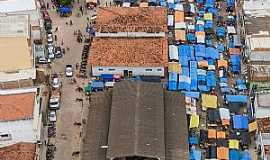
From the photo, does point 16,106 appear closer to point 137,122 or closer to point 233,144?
point 137,122

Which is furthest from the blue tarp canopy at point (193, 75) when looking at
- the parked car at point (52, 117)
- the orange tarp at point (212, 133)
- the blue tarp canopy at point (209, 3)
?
the parked car at point (52, 117)

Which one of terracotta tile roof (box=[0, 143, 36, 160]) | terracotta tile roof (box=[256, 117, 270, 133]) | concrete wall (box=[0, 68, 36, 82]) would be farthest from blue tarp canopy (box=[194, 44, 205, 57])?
terracotta tile roof (box=[0, 143, 36, 160])

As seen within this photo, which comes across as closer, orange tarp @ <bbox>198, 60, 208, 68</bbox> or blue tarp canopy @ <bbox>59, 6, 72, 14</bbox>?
orange tarp @ <bbox>198, 60, 208, 68</bbox>

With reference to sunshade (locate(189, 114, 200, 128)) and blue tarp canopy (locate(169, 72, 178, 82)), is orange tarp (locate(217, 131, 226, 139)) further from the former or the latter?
blue tarp canopy (locate(169, 72, 178, 82))

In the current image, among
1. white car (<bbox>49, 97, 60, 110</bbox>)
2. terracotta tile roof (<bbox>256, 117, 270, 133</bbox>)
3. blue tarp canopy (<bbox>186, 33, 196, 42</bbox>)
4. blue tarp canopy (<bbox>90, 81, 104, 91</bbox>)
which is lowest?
terracotta tile roof (<bbox>256, 117, 270, 133</bbox>)

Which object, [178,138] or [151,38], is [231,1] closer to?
[151,38]

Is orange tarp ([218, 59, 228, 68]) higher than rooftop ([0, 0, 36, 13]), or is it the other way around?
rooftop ([0, 0, 36, 13])

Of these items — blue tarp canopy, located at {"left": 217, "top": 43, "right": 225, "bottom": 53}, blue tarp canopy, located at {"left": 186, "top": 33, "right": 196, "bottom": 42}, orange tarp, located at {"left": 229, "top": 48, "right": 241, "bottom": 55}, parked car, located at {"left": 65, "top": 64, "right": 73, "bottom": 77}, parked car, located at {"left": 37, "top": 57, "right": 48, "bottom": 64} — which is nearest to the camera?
parked car, located at {"left": 65, "top": 64, "right": 73, "bottom": 77}
